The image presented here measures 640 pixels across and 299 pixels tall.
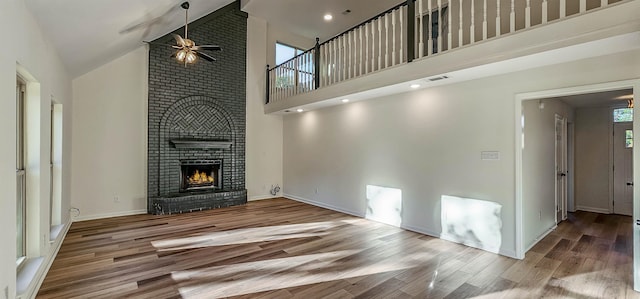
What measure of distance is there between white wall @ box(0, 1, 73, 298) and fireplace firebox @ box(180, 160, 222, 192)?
291 cm

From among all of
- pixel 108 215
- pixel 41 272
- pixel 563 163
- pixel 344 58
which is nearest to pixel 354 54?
pixel 344 58

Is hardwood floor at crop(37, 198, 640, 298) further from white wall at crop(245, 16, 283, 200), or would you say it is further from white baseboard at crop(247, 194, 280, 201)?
white wall at crop(245, 16, 283, 200)

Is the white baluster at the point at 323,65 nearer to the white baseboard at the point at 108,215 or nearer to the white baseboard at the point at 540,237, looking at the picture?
the white baseboard at the point at 540,237

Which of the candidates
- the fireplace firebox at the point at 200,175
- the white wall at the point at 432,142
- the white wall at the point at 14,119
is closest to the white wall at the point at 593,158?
the white wall at the point at 432,142

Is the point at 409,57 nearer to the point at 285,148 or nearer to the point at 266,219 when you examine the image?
the point at 266,219

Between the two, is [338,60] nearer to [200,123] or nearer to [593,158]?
[200,123]

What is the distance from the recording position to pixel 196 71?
661 centimetres

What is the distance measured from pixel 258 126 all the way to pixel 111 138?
3.18 meters

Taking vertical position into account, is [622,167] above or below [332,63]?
below

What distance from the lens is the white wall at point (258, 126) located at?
297 inches

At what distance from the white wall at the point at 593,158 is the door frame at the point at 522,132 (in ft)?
13.7

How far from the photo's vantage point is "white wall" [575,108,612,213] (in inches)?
245

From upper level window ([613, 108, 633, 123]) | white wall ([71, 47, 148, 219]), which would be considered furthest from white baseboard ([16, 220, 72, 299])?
upper level window ([613, 108, 633, 123])

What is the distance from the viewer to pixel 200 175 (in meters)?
6.85
